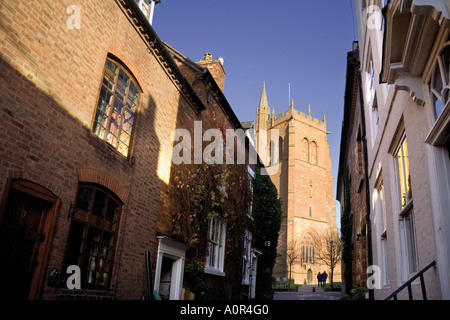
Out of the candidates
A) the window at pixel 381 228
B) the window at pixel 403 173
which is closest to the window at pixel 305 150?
the window at pixel 381 228

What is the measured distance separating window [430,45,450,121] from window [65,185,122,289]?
5.92m

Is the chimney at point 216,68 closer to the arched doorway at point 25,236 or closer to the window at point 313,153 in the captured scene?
the arched doorway at point 25,236

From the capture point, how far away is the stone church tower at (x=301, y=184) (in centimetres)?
5234

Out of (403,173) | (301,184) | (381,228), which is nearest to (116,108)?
(403,173)

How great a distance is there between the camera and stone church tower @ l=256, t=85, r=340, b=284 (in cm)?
5234

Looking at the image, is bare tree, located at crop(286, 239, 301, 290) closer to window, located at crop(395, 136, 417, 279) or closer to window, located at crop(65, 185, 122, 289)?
window, located at crop(65, 185, 122, 289)

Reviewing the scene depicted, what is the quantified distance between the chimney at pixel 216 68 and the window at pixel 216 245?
661cm

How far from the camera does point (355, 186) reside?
14.0 meters

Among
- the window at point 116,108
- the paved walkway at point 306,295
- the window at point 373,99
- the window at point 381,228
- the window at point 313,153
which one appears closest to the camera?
the window at point 116,108

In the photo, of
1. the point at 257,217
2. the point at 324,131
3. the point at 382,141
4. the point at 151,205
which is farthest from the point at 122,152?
the point at 324,131

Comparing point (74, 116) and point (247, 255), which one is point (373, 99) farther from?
point (247, 255)

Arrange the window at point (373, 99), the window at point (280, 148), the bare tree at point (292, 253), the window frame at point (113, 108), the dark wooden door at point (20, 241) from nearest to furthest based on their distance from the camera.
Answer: the dark wooden door at point (20, 241) → the window frame at point (113, 108) → the window at point (373, 99) → the bare tree at point (292, 253) → the window at point (280, 148)

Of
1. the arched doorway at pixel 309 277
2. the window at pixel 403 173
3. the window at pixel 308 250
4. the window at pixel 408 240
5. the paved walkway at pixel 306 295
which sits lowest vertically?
the paved walkway at pixel 306 295
